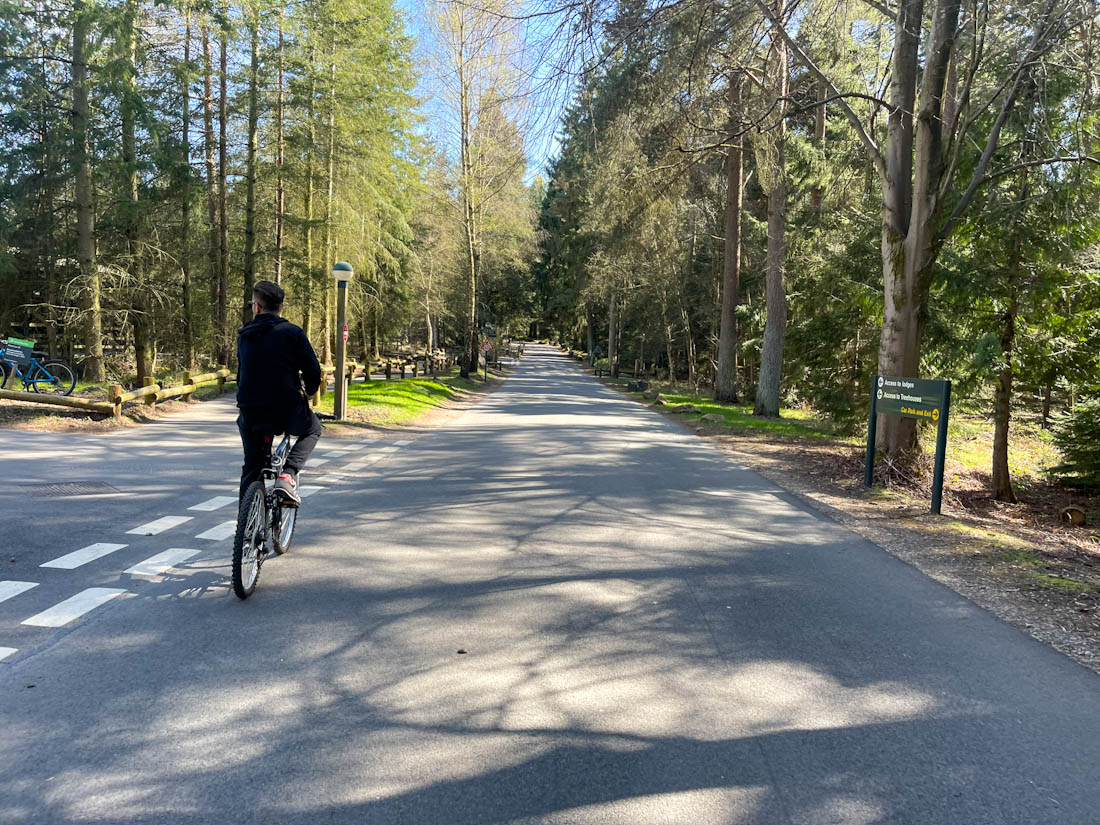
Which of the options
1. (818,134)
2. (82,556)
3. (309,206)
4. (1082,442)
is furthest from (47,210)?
(1082,442)

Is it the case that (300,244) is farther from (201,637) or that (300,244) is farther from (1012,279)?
(201,637)

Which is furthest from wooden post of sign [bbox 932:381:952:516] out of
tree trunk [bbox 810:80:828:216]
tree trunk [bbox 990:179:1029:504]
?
tree trunk [bbox 810:80:828:216]

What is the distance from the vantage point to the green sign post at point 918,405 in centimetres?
888

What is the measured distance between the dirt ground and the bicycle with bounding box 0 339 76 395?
12.9 metres

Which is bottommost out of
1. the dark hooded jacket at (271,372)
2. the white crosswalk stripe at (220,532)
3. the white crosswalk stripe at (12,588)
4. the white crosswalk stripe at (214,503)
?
the white crosswalk stripe at (220,532)

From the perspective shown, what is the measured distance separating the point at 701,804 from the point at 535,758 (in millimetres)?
717

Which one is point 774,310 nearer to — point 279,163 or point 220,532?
point 279,163

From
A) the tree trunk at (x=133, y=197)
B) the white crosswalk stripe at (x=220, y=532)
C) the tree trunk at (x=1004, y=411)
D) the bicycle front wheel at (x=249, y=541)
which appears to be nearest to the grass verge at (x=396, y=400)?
the tree trunk at (x=133, y=197)

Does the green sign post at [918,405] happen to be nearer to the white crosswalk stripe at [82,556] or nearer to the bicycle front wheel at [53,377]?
the white crosswalk stripe at [82,556]

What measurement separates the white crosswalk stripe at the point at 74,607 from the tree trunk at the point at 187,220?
19038 mm

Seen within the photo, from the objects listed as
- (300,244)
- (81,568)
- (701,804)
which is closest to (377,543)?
(81,568)

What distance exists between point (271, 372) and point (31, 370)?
39.0 feet

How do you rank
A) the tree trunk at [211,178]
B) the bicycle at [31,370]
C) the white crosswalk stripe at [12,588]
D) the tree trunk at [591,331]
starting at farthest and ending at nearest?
the tree trunk at [591,331] < the tree trunk at [211,178] < the bicycle at [31,370] < the white crosswalk stripe at [12,588]

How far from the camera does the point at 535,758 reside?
10.6ft
